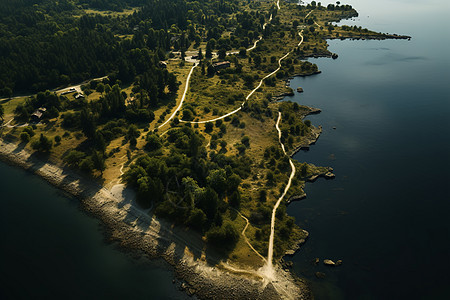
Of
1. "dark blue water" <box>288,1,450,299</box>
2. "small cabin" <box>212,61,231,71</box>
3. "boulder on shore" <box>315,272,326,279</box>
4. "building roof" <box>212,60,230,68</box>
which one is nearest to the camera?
"boulder on shore" <box>315,272,326,279</box>

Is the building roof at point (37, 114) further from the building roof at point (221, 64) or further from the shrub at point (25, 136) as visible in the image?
the building roof at point (221, 64)

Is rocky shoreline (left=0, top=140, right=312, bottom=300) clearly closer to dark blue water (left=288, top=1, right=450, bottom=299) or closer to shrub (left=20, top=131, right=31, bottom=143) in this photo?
dark blue water (left=288, top=1, right=450, bottom=299)

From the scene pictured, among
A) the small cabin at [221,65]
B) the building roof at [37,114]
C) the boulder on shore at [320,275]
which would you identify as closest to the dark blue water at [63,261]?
the boulder on shore at [320,275]

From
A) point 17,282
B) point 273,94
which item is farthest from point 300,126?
point 17,282

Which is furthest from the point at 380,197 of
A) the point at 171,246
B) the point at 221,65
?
the point at 221,65

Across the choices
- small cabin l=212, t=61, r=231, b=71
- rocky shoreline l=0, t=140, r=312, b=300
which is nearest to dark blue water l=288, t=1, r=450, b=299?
rocky shoreline l=0, t=140, r=312, b=300

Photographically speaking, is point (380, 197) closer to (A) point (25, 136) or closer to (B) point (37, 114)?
(A) point (25, 136)

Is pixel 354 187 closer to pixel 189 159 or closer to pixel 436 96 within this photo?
pixel 189 159
